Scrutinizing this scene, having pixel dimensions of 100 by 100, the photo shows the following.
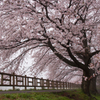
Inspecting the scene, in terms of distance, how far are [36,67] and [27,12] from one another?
866 centimetres

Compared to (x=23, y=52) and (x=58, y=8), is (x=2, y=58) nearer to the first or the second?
(x=23, y=52)

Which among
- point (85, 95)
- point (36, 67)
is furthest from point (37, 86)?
point (85, 95)

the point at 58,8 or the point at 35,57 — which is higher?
the point at 58,8

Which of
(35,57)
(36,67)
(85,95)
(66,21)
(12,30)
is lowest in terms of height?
(85,95)

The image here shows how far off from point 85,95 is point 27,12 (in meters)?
9.27

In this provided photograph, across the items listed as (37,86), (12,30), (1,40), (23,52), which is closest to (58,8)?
(12,30)

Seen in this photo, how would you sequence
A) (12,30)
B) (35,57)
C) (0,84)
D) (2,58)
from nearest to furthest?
(0,84) < (12,30) < (2,58) < (35,57)

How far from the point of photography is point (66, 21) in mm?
10180

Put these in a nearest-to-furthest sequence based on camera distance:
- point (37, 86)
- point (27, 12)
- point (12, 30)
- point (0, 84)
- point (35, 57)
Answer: point (0, 84) < point (27, 12) < point (12, 30) < point (37, 86) < point (35, 57)

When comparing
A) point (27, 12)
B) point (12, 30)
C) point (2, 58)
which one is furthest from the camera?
point (2, 58)

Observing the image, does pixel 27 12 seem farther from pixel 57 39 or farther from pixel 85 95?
pixel 85 95

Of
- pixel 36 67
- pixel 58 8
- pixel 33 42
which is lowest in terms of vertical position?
pixel 36 67

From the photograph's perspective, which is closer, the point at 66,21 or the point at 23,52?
the point at 66,21

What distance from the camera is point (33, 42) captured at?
570 inches
